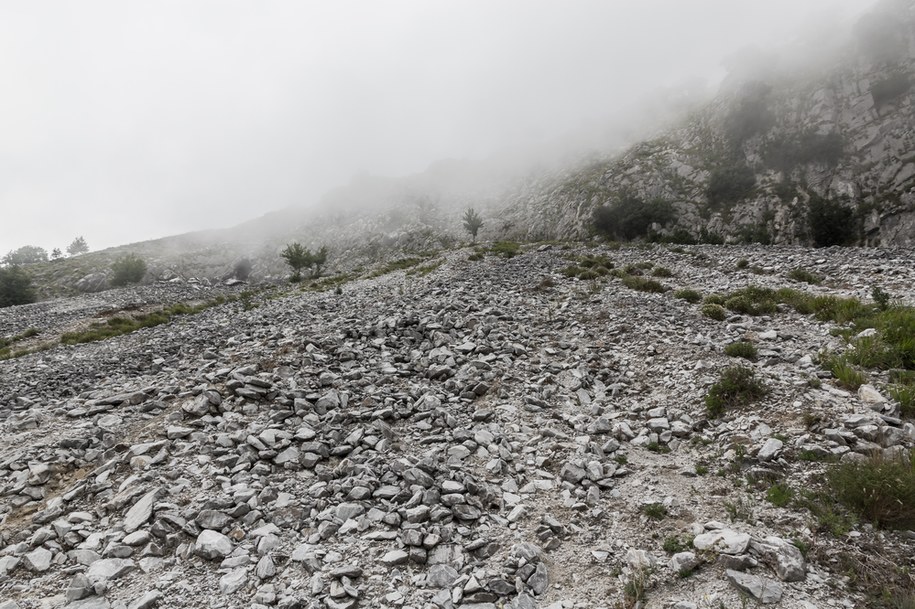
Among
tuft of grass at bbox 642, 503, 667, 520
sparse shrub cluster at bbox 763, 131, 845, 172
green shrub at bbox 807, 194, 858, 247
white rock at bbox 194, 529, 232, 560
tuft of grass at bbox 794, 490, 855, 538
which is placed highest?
sparse shrub cluster at bbox 763, 131, 845, 172

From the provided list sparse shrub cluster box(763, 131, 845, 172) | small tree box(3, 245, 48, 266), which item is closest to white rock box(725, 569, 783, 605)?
sparse shrub cluster box(763, 131, 845, 172)

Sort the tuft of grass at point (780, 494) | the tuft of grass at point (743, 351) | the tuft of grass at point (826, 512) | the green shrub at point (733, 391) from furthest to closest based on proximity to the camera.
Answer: the tuft of grass at point (743, 351), the green shrub at point (733, 391), the tuft of grass at point (780, 494), the tuft of grass at point (826, 512)

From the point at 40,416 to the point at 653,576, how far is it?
16458 millimetres

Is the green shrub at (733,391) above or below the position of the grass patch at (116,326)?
below

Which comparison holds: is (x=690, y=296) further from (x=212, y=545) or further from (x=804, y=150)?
(x=804, y=150)

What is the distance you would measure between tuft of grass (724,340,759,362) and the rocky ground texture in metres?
0.39

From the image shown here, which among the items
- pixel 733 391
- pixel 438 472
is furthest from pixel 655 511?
pixel 733 391

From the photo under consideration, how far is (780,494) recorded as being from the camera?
6.69m

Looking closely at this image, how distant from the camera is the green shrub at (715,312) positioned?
16.0 metres

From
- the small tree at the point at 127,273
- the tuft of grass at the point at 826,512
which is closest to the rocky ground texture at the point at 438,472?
the tuft of grass at the point at 826,512

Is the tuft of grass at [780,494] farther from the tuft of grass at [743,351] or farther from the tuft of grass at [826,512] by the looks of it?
the tuft of grass at [743,351]

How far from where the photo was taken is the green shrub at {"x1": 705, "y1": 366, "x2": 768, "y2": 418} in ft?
31.8

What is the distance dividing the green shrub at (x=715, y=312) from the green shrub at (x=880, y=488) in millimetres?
10042

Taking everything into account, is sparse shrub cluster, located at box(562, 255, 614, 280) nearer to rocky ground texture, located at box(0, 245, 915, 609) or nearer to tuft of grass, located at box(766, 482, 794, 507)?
rocky ground texture, located at box(0, 245, 915, 609)
